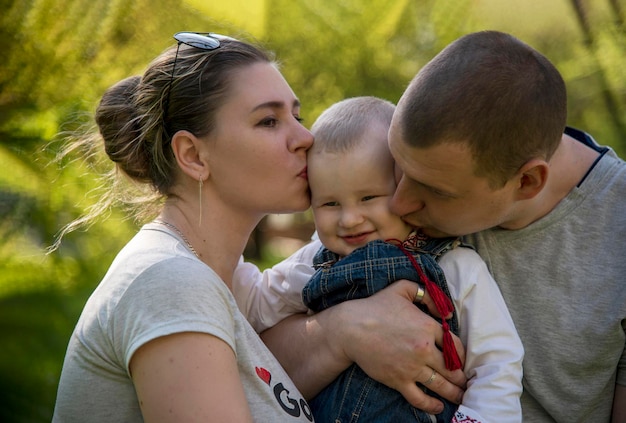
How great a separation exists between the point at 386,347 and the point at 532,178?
64 cm

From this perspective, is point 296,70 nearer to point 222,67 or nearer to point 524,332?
point 222,67

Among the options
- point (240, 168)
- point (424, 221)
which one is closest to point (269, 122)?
point (240, 168)

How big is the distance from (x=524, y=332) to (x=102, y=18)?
2714mm

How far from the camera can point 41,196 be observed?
3775mm

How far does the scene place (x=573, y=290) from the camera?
7.39 ft

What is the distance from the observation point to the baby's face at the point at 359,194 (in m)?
2.19

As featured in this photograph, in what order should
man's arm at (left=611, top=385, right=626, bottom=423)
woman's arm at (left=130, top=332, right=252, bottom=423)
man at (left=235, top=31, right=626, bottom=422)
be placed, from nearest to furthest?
woman's arm at (left=130, top=332, right=252, bottom=423)
man at (left=235, top=31, right=626, bottom=422)
man's arm at (left=611, top=385, right=626, bottom=423)

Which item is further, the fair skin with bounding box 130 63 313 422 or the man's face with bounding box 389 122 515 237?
the fair skin with bounding box 130 63 313 422

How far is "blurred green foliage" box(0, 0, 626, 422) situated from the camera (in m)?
3.74

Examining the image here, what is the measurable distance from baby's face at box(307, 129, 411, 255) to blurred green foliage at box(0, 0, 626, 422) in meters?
1.67

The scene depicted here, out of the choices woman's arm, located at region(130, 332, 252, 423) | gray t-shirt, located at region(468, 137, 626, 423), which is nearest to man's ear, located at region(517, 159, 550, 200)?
gray t-shirt, located at region(468, 137, 626, 423)

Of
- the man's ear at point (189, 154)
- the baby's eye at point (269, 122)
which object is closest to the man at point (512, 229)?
the baby's eye at point (269, 122)

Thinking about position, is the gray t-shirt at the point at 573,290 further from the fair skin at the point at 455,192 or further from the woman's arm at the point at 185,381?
the woman's arm at the point at 185,381

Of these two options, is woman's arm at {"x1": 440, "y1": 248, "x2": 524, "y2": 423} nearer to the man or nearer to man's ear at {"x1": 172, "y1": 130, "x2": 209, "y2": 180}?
the man
